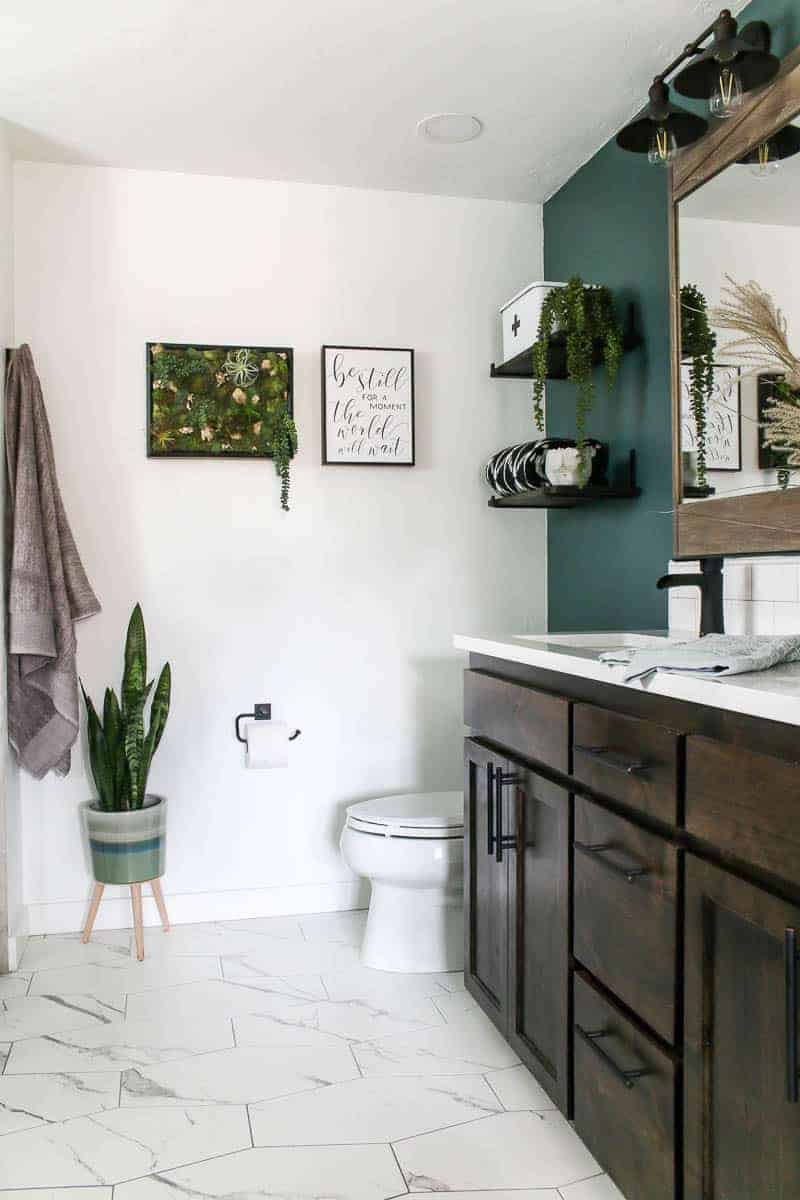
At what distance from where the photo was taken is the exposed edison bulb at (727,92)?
181 cm

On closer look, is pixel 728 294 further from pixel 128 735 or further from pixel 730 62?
Result: pixel 128 735

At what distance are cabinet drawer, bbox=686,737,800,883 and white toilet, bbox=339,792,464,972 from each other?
4.16 ft

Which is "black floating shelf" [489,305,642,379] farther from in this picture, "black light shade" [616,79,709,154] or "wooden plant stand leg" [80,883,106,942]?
"wooden plant stand leg" [80,883,106,942]

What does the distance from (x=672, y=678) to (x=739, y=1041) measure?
465 mm

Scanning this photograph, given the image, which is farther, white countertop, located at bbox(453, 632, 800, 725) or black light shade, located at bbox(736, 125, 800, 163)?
black light shade, located at bbox(736, 125, 800, 163)

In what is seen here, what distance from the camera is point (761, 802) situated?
116 centimetres

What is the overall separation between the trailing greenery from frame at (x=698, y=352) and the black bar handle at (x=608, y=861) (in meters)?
0.89

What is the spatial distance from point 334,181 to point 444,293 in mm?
491

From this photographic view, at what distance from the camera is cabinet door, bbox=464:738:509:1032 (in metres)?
2.08

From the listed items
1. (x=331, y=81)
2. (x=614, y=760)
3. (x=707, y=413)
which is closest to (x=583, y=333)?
(x=707, y=413)

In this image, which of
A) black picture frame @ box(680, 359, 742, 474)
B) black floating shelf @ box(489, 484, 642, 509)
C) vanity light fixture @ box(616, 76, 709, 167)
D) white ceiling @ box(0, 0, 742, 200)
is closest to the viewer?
black picture frame @ box(680, 359, 742, 474)

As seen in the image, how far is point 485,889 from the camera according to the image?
87.0 inches

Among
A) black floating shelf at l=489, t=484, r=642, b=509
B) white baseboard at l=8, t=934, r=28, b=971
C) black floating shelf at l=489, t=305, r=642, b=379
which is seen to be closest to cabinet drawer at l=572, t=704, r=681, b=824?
black floating shelf at l=489, t=484, r=642, b=509

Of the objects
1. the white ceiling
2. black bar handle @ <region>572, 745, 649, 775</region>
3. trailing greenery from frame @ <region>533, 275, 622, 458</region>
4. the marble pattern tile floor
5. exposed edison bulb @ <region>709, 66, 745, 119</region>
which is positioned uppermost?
the white ceiling
